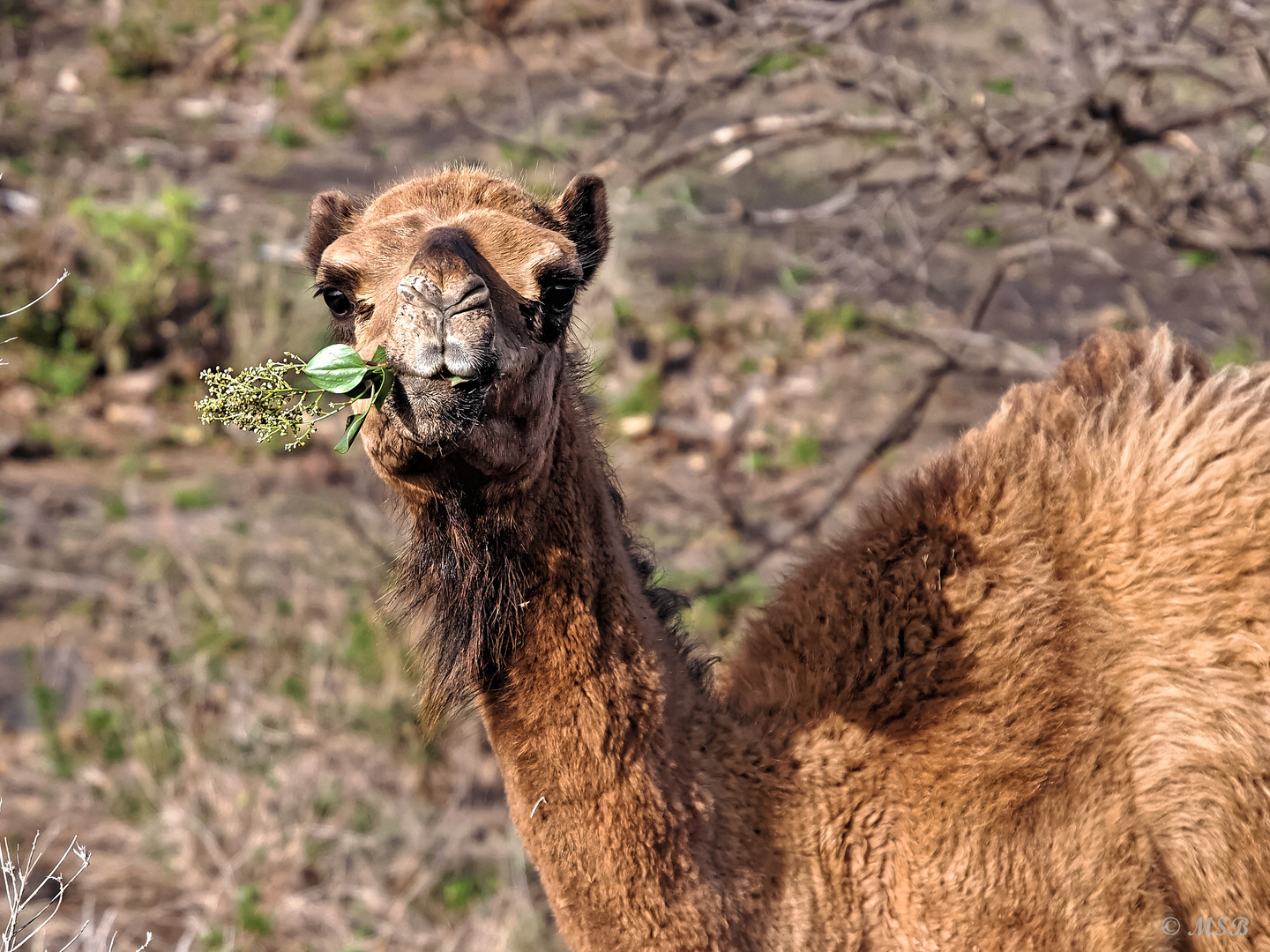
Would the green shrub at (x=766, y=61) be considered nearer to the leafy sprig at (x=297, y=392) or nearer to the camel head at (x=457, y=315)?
the camel head at (x=457, y=315)

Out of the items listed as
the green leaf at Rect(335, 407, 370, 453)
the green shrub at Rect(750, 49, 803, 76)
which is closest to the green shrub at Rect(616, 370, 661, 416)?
the green shrub at Rect(750, 49, 803, 76)

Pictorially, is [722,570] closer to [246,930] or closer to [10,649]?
[246,930]

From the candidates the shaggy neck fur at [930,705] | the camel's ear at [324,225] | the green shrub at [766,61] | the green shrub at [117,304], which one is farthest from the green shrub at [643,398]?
the camel's ear at [324,225]

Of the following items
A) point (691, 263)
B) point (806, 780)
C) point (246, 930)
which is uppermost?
point (806, 780)

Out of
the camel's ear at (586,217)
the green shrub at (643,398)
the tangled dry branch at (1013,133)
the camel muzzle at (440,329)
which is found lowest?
the green shrub at (643,398)

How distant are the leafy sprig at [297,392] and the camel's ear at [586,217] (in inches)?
37.4

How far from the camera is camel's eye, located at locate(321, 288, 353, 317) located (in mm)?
2846

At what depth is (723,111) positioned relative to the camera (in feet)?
42.0

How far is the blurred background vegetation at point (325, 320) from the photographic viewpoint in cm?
567

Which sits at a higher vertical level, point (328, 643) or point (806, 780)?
point (806, 780)

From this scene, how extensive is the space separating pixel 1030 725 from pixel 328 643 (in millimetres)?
4149

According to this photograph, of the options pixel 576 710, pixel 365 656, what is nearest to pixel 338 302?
pixel 576 710

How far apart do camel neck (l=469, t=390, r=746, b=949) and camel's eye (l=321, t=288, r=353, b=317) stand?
598mm

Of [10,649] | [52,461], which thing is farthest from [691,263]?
[10,649]
